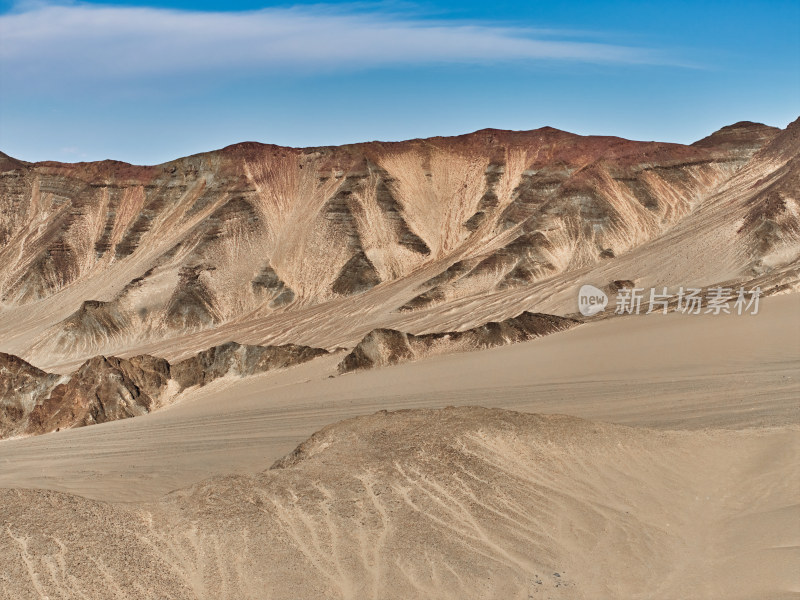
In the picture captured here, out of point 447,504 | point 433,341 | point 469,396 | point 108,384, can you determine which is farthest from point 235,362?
point 447,504

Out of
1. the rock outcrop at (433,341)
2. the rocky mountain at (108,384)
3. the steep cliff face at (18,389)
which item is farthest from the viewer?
the rock outcrop at (433,341)

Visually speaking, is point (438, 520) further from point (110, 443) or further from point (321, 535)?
point (110, 443)

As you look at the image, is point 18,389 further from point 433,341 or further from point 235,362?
point 433,341

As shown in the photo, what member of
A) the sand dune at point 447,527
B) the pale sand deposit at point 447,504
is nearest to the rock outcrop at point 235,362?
the pale sand deposit at point 447,504

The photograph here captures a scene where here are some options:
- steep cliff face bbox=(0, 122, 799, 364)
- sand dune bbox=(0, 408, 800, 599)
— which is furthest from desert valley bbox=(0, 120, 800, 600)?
steep cliff face bbox=(0, 122, 799, 364)

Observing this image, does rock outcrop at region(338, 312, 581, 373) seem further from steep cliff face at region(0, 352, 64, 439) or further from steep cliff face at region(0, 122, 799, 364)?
steep cliff face at region(0, 122, 799, 364)

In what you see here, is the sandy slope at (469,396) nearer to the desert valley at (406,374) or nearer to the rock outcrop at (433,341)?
the desert valley at (406,374)

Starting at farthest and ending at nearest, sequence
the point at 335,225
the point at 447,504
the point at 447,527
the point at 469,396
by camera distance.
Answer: the point at 335,225
the point at 469,396
the point at 447,504
the point at 447,527
